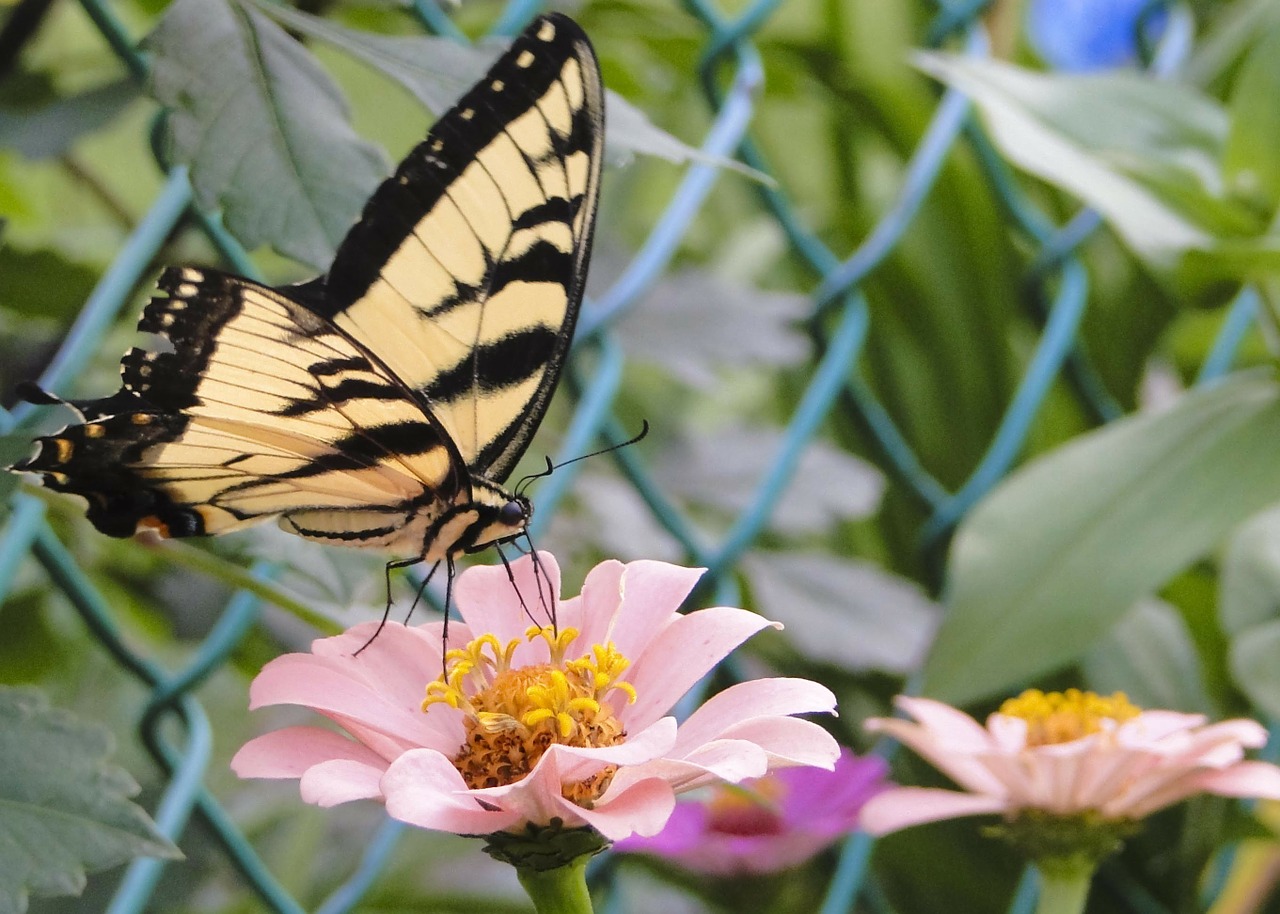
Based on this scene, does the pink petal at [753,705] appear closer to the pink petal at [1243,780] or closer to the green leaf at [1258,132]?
the pink petal at [1243,780]

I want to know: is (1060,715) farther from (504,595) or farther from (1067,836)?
(504,595)

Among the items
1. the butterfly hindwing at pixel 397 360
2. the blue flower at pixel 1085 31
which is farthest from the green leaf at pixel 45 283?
the blue flower at pixel 1085 31

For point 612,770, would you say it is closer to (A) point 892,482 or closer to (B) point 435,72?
(B) point 435,72

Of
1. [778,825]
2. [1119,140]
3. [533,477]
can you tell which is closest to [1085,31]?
[1119,140]

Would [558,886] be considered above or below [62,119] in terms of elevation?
below

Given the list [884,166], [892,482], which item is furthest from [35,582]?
[884,166]
